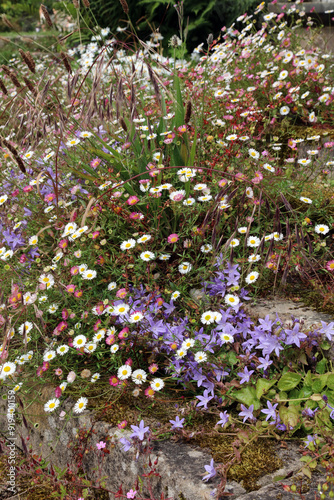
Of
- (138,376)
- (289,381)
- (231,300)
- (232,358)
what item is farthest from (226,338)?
(138,376)

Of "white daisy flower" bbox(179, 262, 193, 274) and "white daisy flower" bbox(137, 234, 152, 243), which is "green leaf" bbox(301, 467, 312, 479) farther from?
"white daisy flower" bbox(137, 234, 152, 243)

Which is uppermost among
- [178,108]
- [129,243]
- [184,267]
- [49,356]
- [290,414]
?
[178,108]

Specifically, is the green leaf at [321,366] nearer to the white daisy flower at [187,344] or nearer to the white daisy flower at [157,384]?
the white daisy flower at [187,344]

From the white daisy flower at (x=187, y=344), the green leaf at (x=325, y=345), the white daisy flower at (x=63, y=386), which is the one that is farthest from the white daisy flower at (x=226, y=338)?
the white daisy flower at (x=63, y=386)

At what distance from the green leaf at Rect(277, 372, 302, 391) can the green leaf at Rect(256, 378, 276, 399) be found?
A: 32 millimetres

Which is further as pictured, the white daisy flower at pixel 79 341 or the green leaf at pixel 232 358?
the white daisy flower at pixel 79 341

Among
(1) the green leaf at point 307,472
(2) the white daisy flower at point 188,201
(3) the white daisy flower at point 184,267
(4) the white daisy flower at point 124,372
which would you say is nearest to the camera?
(1) the green leaf at point 307,472

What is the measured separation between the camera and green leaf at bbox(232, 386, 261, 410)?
1637 millimetres

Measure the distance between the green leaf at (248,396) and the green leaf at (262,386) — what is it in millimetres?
25

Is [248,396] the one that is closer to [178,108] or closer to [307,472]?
[307,472]

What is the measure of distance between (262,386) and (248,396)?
0.22 ft

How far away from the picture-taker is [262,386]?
1650mm

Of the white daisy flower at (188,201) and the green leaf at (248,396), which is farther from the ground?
the white daisy flower at (188,201)

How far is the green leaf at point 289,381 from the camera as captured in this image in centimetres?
161
